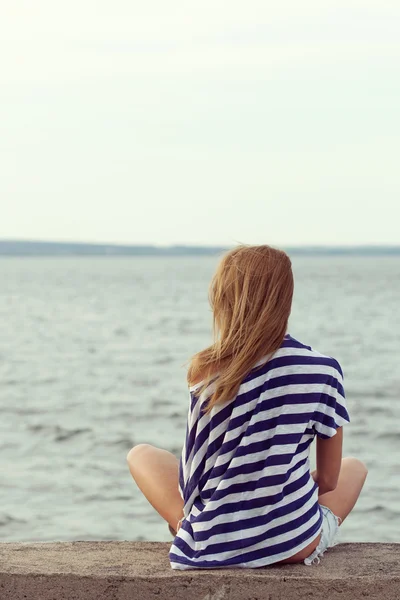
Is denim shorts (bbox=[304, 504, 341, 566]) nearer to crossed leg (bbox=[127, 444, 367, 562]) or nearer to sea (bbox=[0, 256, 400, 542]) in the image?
crossed leg (bbox=[127, 444, 367, 562])

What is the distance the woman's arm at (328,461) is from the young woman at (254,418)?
0.04 m

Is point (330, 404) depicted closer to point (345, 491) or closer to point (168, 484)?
point (345, 491)

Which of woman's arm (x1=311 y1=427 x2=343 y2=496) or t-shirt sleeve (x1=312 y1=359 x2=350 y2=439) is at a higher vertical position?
t-shirt sleeve (x1=312 y1=359 x2=350 y2=439)

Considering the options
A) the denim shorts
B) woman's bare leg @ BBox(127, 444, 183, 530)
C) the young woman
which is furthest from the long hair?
the denim shorts

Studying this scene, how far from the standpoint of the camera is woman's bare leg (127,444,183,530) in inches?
123

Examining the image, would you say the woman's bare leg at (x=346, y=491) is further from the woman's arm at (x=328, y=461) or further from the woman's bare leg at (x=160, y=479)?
the woman's bare leg at (x=160, y=479)

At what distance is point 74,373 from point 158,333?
9125 millimetres

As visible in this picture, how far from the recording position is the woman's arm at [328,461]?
114 inches

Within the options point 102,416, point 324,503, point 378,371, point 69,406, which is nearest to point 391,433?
point 102,416

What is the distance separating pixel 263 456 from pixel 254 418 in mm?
A: 118

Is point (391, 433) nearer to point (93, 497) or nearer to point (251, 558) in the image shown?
point (93, 497)

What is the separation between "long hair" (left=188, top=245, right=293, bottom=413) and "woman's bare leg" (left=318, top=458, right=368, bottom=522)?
0.67 m

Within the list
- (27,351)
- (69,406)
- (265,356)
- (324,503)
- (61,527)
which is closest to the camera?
(265,356)

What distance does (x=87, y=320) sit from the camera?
107ft
